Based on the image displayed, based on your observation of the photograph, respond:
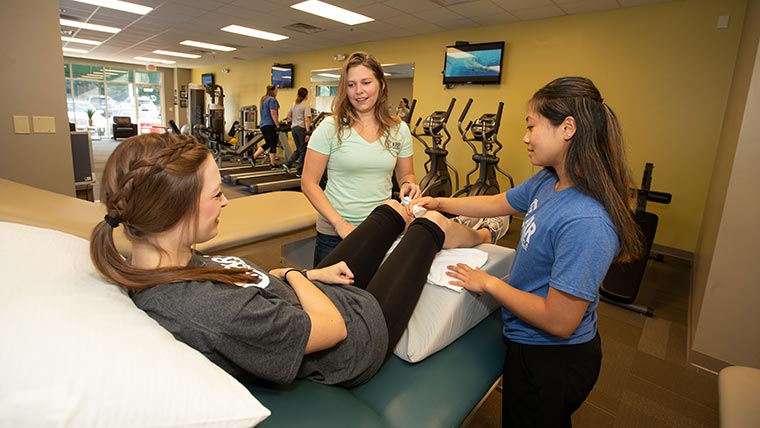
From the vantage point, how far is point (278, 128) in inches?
286

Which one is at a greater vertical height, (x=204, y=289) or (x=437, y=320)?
(x=204, y=289)

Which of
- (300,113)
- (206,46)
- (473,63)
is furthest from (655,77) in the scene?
(206,46)

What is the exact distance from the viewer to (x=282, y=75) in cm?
893

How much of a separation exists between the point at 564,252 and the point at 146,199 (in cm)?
92

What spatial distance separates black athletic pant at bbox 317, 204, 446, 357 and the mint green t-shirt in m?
0.18

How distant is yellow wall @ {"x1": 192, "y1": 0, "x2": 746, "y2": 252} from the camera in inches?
149

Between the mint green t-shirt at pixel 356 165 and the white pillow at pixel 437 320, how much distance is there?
0.50 meters

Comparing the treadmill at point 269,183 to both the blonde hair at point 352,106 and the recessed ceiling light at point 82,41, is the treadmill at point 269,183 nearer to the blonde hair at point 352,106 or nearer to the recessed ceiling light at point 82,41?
the blonde hair at point 352,106

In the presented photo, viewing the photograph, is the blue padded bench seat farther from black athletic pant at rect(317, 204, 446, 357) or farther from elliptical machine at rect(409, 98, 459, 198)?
elliptical machine at rect(409, 98, 459, 198)

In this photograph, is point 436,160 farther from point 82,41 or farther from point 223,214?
point 82,41

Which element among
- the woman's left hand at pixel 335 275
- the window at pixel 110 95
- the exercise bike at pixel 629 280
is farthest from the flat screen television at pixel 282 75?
the woman's left hand at pixel 335 275

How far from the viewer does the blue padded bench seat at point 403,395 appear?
0.86 metres

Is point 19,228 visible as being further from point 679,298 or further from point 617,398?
point 679,298

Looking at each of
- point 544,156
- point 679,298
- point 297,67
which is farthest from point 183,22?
point 679,298
